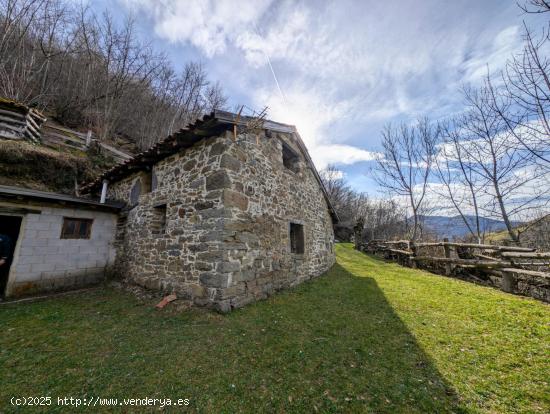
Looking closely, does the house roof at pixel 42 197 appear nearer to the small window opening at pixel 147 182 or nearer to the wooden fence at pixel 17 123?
the small window opening at pixel 147 182

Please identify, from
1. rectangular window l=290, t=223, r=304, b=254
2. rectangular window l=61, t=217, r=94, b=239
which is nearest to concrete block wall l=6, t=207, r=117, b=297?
rectangular window l=61, t=217, r=94, b=239

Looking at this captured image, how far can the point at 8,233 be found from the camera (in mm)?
6930

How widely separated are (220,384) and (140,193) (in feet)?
21.1

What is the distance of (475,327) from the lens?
388 centimetres

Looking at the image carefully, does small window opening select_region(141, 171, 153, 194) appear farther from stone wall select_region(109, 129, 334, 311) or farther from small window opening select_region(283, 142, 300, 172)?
small window opening select_region(283, 142, 300, 172)

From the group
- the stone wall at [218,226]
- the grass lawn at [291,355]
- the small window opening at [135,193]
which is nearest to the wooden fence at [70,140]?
the stone wall at [218,226]

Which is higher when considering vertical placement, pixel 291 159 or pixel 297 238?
pixel 291 159

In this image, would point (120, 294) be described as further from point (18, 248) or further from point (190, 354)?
point (190, 354)

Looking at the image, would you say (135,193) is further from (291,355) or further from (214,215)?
(291,355)

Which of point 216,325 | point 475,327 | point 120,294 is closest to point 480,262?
point 475,327

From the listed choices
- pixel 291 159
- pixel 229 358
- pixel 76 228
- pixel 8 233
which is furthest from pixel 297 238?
pixel 8 233

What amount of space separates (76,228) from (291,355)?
7.64 meters

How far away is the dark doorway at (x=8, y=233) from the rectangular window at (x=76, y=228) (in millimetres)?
1006

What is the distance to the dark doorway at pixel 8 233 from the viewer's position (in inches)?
227
